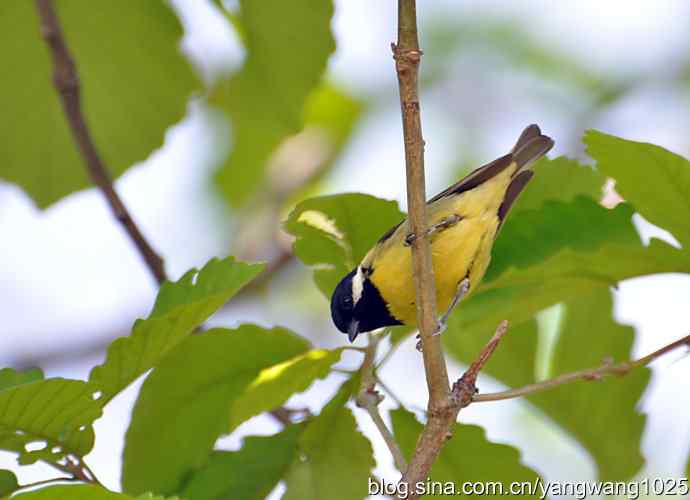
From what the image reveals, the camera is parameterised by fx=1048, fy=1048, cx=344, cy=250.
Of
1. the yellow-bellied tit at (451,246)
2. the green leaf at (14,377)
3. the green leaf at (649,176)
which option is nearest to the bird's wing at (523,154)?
the yellow-bellied tit at (451,246)

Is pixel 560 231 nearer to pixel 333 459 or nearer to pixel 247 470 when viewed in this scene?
pixel 333 459

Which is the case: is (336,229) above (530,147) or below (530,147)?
below

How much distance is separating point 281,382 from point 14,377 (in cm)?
68

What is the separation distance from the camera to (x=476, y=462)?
8.60 feet

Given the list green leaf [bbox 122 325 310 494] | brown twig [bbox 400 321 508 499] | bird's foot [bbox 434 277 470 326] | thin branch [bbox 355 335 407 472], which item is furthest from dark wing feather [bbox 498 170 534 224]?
brown twig [bbox 400 321 508 499]

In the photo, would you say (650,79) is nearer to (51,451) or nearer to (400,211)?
(400,211)

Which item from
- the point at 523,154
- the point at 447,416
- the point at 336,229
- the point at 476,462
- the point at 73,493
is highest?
the point at 523,154

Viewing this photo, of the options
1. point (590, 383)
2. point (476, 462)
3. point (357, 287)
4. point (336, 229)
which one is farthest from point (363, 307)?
point (476, 462)

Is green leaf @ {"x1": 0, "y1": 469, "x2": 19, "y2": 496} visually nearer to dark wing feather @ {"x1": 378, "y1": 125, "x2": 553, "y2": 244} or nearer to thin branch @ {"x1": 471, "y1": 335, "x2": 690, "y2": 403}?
thin branch @ {"x1": 471, "y1": 335, "x2": 690, "y2": 403}

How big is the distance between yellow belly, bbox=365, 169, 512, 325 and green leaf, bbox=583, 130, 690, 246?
978mm

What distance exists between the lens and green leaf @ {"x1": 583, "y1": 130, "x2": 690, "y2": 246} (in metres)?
2.25

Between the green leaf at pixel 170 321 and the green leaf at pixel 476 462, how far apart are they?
77cm

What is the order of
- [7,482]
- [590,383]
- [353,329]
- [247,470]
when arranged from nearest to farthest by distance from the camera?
[7,482] → [247,470] → [590,383] → [353,329]

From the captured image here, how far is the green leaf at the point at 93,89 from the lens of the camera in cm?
308
